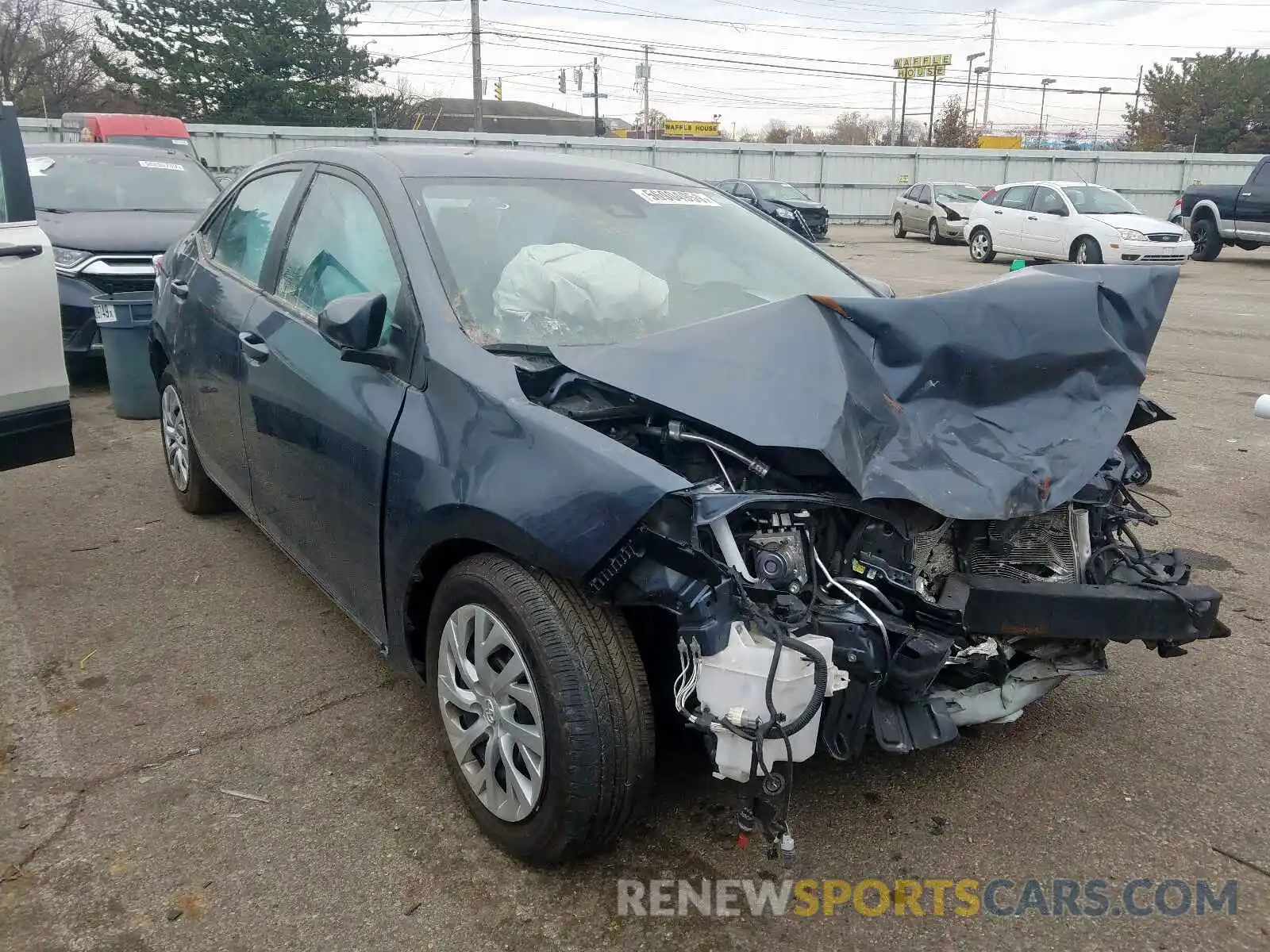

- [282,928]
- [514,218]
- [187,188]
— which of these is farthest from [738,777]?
[187,188]

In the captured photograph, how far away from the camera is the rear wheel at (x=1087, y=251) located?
16.9 metres

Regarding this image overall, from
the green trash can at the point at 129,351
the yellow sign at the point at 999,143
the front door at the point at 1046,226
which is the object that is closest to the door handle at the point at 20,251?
the green trash can at the point at 129,351

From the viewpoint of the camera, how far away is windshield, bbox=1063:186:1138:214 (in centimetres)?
1761

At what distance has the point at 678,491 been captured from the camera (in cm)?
211

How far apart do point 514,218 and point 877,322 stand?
1252 mm

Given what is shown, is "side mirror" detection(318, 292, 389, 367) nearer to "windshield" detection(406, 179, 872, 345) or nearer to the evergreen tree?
"windshield" detection(406, 179, 872, 345)

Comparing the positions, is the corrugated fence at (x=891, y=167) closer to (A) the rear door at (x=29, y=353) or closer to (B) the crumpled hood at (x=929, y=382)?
(A) the rear door at (x=29, y=353)

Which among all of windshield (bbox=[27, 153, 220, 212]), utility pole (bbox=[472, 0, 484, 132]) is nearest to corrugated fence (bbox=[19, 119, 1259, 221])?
utility pole (bbox=[472, 0, 484, 132])

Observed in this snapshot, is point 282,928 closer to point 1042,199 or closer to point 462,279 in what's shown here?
point 462,279

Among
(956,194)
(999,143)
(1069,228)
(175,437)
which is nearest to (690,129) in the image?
(999,143)

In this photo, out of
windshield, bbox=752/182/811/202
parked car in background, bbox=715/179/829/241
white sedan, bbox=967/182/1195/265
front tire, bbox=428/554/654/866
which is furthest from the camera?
windshield, bbox=752/182/811/202

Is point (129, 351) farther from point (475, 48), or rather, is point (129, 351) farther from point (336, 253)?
point (475, 48)

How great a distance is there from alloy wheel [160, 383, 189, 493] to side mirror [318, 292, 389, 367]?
222 cm

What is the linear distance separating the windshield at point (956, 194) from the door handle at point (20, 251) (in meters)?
23.8
